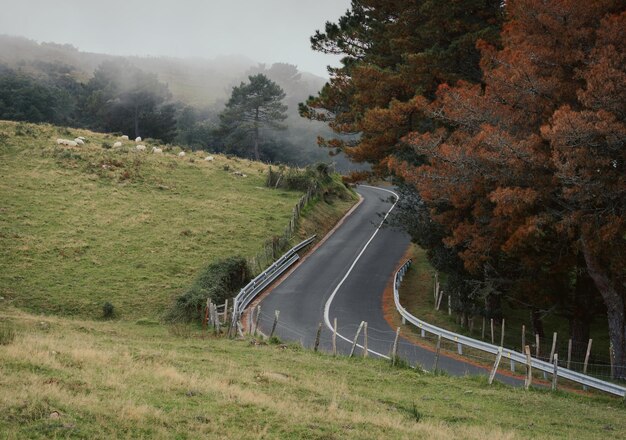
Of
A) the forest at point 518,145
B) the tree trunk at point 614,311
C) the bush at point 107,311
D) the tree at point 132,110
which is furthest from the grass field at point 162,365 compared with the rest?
the tree at point 132,110

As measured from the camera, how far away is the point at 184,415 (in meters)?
10.3

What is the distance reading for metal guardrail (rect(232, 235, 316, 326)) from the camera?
2825 cm

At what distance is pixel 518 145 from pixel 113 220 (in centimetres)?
2958

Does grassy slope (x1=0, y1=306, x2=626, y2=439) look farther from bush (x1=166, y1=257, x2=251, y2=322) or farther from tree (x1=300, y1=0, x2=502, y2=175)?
tree (x1=300, y1=0, x2=502, y2=175)

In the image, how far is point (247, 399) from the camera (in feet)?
38.9

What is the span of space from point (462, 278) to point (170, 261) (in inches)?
658

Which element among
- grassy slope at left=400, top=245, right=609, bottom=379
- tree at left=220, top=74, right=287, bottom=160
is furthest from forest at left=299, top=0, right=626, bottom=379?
tree at left=220, top=74, right=287, bottom=160

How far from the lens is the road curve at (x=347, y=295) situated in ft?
78.3

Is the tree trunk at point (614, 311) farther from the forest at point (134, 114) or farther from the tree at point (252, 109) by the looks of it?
the forest at point (134, 114)

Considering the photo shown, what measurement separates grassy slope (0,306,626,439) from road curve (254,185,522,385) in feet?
14.5

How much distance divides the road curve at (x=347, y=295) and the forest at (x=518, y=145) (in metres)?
4.25

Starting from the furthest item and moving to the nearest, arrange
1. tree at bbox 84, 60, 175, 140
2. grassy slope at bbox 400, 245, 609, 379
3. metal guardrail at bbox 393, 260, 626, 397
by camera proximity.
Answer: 1. tree at bbox 84, 60, 175, 140
2. grassy slope at bbox 400, 245, 609, 379
3. metal guardrail at bbox 393, 260, 626, 397

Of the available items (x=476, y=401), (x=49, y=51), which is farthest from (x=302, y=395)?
(x=49, y=51)

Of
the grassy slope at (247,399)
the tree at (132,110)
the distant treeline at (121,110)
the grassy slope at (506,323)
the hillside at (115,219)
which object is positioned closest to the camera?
the grassy slope at (247,399)
